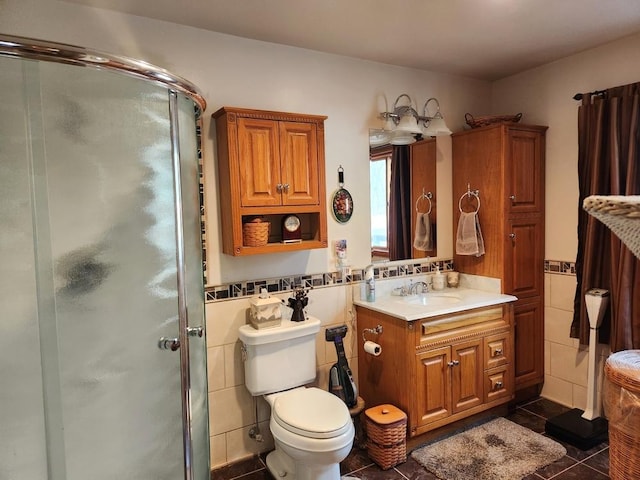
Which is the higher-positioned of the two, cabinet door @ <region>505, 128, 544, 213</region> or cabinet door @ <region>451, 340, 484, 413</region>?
cabinet door @ <region>505, 128, 544, 213</region>

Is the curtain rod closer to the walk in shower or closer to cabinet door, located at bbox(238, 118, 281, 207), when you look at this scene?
cabinet door, located at bbox(238, 118, 281, 207)

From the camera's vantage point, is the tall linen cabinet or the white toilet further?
the tall linen cabinet

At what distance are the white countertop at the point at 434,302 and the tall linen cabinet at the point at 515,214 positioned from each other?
0.16 metres

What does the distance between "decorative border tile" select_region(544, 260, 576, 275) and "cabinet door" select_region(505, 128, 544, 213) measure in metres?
0.39

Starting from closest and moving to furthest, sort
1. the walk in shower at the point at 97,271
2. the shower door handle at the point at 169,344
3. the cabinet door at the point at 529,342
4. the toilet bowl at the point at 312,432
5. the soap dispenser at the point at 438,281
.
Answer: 1. the walk in shower at the point at 97,271
2. the shower door handle at the point at 169,344
3. the toilet bowl at the point at 312,432
4. the cabinet door at the point at 529,342
5. the soap dispenser at the point at 438,281

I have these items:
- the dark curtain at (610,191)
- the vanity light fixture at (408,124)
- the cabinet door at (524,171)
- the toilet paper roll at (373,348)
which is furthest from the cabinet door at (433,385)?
the vanity light fixture at (408,124)

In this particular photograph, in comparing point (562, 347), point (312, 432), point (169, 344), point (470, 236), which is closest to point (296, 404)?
point (312, 432)

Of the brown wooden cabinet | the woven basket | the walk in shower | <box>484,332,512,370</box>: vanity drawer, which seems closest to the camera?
the woven basket

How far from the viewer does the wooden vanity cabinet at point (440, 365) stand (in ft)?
7.80

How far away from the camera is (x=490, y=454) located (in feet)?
7.79

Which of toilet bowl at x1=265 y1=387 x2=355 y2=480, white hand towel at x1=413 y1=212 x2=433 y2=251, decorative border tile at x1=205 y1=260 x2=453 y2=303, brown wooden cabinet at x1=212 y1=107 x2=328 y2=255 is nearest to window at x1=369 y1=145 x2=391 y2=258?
decorative border tile at x1=205 y1=260 x2=453 y2=303

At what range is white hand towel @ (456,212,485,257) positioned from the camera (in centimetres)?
294

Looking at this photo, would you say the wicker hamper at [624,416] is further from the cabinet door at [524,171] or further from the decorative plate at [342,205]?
the decorative plate at [342,205]

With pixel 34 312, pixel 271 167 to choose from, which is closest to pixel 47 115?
pixel 34 312
